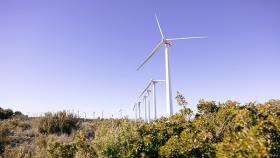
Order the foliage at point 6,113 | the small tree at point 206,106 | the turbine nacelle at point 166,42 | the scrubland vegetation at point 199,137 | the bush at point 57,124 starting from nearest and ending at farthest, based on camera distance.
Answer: the scrubland vegetation at point 199,137 < the small tree at point 206,106 < the bush at point 57,124 < the turbine nacelle at point 166,42 < the foliage at point 6,113

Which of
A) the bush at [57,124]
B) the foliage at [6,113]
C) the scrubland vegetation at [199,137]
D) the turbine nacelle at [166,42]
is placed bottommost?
the scrubland vegetation at [199,137]

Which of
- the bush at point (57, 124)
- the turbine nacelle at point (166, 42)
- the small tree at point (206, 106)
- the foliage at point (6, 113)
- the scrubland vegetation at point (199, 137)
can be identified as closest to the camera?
the scrubland vegetation at point (199, 137)

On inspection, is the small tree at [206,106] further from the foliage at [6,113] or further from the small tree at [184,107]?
the foliage at [6,113]

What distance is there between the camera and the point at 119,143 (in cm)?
1128

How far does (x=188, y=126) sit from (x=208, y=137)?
56.7 inches

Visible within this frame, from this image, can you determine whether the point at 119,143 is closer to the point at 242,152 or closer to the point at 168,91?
the point at 242,152

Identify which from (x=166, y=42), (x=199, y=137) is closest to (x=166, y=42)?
(x=166, y=42)

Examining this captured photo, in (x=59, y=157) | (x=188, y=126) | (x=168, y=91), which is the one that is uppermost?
(x=168, y=91)

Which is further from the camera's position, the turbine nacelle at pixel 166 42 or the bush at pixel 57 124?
Answer: the turbine nacelle at pixel 166 42

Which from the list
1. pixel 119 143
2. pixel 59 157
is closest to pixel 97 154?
pixel 119 143

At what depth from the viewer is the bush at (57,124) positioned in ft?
73.9

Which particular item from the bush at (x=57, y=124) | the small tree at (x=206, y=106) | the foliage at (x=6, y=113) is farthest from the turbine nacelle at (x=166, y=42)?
the foliage at (x=6, y=113)

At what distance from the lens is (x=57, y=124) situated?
22.8 metres

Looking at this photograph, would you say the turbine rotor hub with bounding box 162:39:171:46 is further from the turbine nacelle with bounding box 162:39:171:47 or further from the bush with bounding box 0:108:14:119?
the bush with bounding box 0:108:14:119
